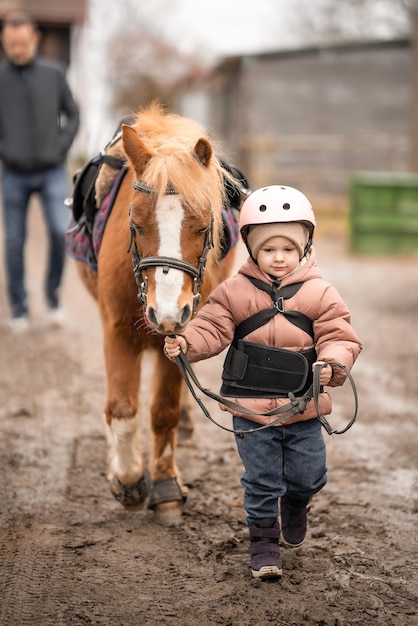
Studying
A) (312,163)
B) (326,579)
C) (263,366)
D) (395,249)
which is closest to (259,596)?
(326,579)

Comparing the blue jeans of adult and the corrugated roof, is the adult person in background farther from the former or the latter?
the corrugated roof

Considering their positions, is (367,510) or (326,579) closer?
→ (326,579)

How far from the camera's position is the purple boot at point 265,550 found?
3.30m

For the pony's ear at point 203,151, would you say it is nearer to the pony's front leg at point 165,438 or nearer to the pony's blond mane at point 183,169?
the pony's blond mane at point 183,169

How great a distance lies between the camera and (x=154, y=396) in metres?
4.17

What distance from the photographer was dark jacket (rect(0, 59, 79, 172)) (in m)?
7.69

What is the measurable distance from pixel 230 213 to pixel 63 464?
1595mm

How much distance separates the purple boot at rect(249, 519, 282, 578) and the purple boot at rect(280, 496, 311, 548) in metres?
0.17

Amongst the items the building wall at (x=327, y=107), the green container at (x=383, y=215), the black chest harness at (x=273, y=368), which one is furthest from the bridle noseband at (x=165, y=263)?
the building wall at (x=327, y=107)

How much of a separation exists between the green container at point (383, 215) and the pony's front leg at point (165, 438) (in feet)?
32.5

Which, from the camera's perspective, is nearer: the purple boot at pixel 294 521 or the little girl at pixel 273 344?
the little girl at pixel 273 344

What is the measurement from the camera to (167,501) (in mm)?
4023

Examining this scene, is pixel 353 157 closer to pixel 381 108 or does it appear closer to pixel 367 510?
pixel 381 108

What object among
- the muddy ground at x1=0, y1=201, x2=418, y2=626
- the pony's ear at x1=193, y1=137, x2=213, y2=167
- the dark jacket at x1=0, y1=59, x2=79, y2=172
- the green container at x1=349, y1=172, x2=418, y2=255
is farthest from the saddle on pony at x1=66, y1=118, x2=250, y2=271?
the green container at x1=349, y1=172, x2=418, y2=255
